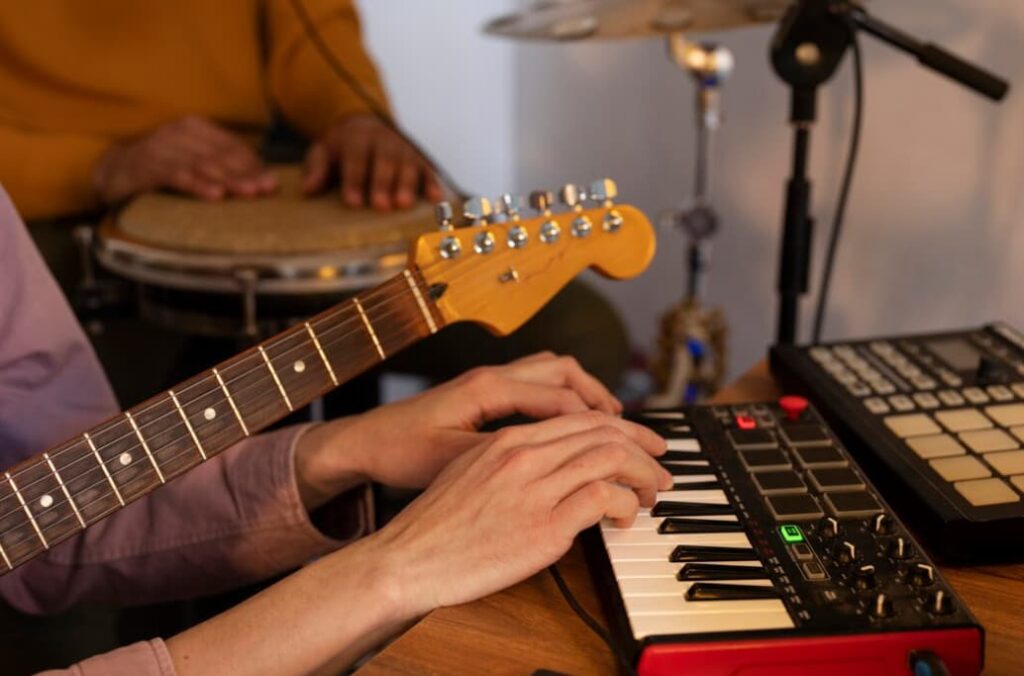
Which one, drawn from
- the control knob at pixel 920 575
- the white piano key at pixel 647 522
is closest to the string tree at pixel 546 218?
the white piano key at pixel 647 522

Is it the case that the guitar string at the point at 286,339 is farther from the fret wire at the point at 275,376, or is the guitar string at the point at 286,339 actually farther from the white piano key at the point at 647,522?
the white piano key at the point at 647,522

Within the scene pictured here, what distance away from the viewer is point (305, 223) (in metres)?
1.06

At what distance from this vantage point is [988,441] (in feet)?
2.20

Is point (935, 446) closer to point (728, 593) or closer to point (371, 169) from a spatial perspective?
point (728, 593)

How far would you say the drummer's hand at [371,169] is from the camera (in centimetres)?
112

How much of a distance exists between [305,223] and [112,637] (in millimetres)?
412

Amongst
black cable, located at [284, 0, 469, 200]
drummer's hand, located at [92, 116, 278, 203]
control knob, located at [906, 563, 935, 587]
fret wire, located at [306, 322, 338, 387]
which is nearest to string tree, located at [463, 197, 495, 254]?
fret wire, located at [306, 322, 338, 387]

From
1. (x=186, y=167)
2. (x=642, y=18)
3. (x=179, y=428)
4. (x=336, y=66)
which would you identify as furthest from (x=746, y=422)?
(x=336, y=66)

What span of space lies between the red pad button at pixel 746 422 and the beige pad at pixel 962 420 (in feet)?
0.38

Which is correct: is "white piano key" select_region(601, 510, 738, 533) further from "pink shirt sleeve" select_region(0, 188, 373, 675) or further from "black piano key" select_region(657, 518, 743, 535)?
"pink shirt sleeve" select_region(0, 188, 373, 675)

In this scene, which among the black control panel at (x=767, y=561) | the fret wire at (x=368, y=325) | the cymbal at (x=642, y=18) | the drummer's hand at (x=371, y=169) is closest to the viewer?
the black control panel at (x=767, y=561)

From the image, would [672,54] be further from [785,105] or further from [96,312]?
[96,312]

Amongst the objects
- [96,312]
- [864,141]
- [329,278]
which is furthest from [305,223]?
[864,141]

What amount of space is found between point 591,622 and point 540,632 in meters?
0.03
